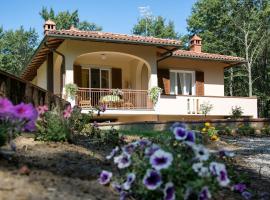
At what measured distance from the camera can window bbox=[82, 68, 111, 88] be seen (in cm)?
2289

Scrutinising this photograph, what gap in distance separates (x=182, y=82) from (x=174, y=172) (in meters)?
21.4

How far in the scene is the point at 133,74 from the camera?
949 inches

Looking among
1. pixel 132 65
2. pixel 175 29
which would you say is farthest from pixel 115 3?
pixel 132 65

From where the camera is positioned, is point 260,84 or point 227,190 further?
point 260,84

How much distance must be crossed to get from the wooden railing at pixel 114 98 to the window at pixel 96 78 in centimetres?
132

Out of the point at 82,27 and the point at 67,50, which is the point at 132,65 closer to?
the point at 67,50

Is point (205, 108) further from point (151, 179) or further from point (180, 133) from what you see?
point (151, 179)

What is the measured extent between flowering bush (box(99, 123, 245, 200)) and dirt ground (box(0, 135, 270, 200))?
1.08 feet

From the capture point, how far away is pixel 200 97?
2312 centimetres

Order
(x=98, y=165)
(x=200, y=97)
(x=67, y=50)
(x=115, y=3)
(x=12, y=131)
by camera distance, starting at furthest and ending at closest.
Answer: (x=115, y=3), (x=200, y=97), (x=67, y=50), (x=98, y=165), (x=12, y=131)

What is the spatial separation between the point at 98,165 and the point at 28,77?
1059 inches

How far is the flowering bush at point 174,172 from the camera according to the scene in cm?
380

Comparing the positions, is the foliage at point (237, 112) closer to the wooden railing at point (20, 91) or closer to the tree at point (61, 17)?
the wooden railing at point (20, 91)

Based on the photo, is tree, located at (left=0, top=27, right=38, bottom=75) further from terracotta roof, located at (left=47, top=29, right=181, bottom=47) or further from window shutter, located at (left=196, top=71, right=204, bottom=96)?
terracotta roof, located at (left=47, top=29, right=181, bottom=47)
